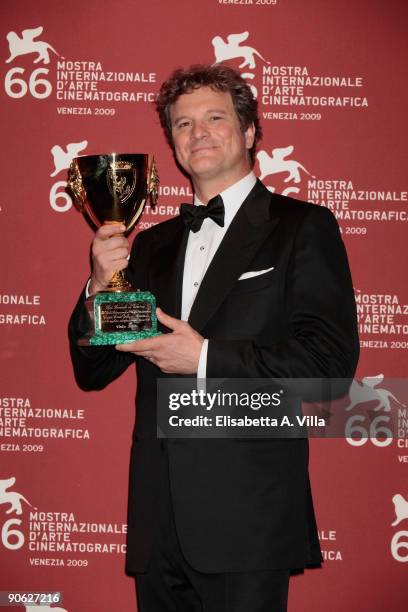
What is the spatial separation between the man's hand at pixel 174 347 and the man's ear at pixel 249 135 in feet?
2.27

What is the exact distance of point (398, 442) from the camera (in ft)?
8.33

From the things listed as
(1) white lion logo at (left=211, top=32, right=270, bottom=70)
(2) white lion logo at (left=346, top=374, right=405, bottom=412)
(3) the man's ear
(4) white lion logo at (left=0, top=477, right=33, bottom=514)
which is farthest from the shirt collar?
(4) white lion logo at (left=0, top=477, right=33, bottom=514)

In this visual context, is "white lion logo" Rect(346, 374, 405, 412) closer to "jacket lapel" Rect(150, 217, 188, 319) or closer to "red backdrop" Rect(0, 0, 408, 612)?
"red backdrop" Rect(0, 0, 408, 612)

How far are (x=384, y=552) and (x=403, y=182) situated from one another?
1.37 metres

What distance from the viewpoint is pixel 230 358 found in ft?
5.70

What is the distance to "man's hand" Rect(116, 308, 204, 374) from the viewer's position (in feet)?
5.69

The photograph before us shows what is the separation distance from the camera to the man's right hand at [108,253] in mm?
1905

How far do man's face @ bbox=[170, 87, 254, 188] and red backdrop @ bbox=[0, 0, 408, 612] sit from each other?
0.49m

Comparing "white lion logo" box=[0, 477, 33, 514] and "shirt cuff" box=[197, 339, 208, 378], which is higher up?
"shirt cuff" box=[197, 339, 208, 378]

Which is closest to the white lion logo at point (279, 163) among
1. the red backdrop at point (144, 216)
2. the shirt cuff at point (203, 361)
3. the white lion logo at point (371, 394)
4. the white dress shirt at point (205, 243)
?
the red backdrop at point (144, 216)

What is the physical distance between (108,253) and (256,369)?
1.75ft

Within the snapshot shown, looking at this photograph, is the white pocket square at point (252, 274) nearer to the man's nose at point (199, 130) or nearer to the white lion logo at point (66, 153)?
the man's nose at point (199, 130)

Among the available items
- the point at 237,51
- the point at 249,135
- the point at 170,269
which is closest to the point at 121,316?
the point at 170,269

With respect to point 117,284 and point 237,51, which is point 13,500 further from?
point 237,51
